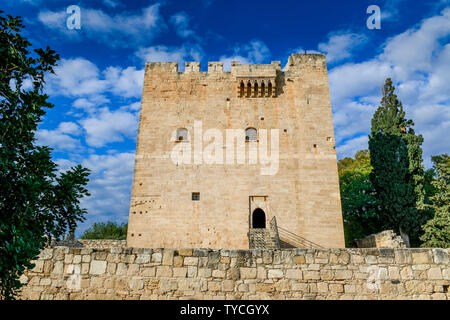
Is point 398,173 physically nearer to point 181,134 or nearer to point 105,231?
point 181,134

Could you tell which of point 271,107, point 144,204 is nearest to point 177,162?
point 144,204

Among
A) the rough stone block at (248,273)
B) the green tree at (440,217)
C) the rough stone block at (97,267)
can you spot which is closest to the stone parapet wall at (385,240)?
the green tree at (440,217)

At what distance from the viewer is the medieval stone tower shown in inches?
558

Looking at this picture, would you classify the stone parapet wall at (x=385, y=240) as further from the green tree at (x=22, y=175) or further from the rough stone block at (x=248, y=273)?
the green tree at (x=22, y=175)

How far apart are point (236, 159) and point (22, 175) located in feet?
38.5

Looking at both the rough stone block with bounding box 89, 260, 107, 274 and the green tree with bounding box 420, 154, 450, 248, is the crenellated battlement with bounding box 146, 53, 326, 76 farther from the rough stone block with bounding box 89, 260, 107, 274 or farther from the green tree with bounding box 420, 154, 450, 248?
the rough stone block with bounding box 89, 260, 107, 274

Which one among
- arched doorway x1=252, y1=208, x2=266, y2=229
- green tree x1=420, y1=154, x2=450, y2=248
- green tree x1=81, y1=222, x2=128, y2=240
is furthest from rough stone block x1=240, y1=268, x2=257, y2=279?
green tree x1=81, y1=222, x2=128, y2=240

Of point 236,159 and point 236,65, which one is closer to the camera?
point 236,159

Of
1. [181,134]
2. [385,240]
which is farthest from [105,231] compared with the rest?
[385,240]

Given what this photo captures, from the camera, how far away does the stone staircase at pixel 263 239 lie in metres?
12.2

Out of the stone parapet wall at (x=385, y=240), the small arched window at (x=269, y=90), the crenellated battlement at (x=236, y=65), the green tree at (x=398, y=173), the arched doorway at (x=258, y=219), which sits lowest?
the stone parapet wall at (x=385, y=240)

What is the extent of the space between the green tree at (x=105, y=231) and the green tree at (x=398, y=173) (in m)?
26.1

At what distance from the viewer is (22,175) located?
409 cm

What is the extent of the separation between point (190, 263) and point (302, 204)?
10.0 meters
